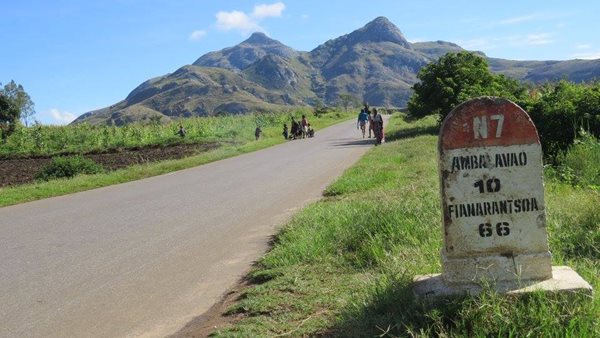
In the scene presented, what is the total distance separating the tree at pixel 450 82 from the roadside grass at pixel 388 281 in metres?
16.7

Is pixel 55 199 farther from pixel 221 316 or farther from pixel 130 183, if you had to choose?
pixel 221 316

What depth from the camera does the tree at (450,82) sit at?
25.4 metres

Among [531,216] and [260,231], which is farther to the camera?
[260,231]

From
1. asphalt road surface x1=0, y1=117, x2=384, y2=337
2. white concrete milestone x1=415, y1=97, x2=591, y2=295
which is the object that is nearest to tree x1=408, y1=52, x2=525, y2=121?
asphalt road surface x1=0, y1=117, x2=384, y2=337

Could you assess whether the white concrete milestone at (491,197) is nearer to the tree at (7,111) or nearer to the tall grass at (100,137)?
the tall grass at (100,137)

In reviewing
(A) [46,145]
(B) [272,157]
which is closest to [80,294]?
(B) [272,157]

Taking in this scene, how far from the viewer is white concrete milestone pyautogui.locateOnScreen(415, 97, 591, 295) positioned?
436 cm

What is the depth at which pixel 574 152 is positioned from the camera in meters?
10.6

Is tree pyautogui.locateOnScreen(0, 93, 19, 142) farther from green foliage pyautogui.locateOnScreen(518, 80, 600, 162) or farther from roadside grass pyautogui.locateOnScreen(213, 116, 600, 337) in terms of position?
roadside grass pyautogui.locateOnScreen(213, 116, 600, 337)

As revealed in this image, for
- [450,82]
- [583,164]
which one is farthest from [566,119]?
[450,82]

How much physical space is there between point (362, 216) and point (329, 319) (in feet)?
9.06

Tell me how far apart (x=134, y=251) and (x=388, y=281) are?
4.59 m

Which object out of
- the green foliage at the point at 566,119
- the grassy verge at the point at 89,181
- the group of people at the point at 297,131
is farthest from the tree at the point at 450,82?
the green foliage at the point at 566,119

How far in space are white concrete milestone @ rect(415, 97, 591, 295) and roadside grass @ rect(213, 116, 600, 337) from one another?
0.37 m
